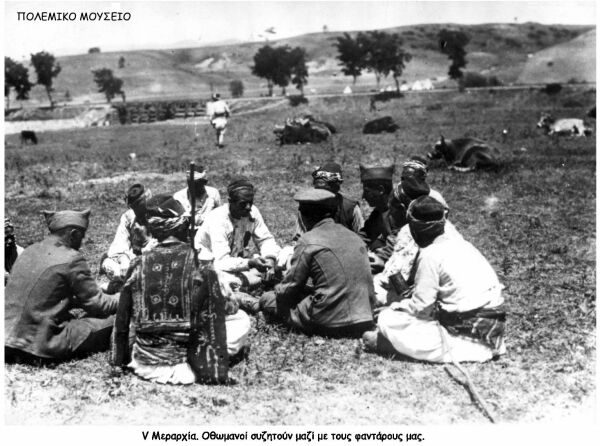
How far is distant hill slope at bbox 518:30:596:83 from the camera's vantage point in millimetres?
46469

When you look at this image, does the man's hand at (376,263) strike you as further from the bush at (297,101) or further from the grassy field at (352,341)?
the bush at (297,101)

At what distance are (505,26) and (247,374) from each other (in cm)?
11838

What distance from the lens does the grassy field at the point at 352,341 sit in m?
4.38

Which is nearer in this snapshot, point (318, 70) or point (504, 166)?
point (504, 166)

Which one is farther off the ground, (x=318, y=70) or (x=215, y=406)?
(x=318, y=70)

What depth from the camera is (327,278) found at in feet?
16.9

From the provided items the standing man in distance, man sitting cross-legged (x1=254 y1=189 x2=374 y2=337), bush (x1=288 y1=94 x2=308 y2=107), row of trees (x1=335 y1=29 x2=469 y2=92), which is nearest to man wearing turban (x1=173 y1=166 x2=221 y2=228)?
man sitting cross-legged (x1=254 y1=189 x2=374 y2=337)

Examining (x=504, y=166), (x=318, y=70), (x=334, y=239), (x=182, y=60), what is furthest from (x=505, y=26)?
(x=334, y=239)

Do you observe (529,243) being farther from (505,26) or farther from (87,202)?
(505,26)

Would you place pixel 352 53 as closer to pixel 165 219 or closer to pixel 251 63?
pixel 165 219

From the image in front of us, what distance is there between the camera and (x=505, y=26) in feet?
359

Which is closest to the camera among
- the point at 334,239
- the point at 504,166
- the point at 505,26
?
the point at 334,239

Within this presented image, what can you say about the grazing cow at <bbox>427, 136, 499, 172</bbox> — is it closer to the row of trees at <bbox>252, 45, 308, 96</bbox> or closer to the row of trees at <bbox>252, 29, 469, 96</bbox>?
the row of trees at <bbox>252, 29, 469, 96</bbox>

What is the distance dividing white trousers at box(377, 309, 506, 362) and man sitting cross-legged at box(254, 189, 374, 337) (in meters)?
0.39
